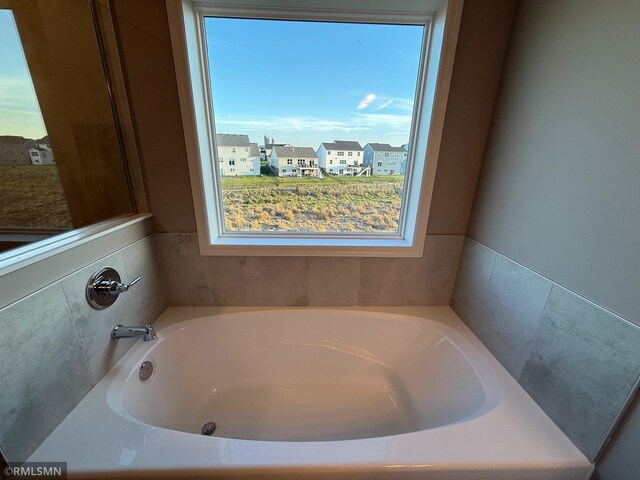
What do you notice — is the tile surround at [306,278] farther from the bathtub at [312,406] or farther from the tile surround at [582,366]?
the tile surround at [582,366]

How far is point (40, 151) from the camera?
117 cm

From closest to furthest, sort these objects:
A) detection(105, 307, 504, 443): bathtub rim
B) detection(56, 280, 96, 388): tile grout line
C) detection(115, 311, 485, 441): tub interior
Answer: detection(56, 280, 96, 388): tile grout line → detection(105, 307, 504, 443): bathtub rim → detection(115, 311, 485, 441): tub interior

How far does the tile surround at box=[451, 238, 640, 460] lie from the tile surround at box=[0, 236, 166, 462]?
162cm

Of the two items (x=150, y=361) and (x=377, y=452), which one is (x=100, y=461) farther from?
(x=377, y=452)

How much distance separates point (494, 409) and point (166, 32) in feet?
6.55

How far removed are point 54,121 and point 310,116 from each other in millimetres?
1207

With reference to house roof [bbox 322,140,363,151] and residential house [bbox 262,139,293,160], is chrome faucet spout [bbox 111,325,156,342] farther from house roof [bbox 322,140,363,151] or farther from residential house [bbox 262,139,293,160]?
house roof [bbox 322,140,363,151]

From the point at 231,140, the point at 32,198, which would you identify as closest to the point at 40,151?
the point at 32,198

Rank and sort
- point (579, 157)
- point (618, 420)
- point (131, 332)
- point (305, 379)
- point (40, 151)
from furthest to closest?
point (305, 379)
point (40, 151)
point (131, 332)
point (579, 157)
point (618, 420)

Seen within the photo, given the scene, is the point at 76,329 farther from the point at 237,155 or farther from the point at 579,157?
the point at 579,157

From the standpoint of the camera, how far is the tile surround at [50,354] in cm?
Result: 68

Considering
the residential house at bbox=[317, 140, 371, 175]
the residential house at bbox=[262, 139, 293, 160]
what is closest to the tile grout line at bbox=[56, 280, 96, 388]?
the residential house at bbox=[262, 139, 293, 160]

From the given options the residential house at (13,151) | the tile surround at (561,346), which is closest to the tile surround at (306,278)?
the tile surround at (561,346)

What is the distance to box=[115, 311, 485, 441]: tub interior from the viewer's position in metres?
1.19
